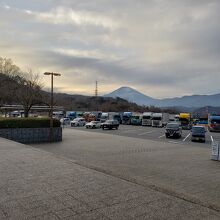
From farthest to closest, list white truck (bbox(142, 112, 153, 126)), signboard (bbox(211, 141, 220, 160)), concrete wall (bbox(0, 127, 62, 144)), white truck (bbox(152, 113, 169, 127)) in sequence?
white truck (bbox(142, 112, 153, 126)), white truck (bbox(152, 113, 169, 127)), concrete wall (bbox(0, 127, 62, 144)), signboard (bbox(211, 141, 220, 160))

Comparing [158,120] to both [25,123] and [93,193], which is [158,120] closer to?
[25,123]

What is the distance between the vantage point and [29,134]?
24453 mm

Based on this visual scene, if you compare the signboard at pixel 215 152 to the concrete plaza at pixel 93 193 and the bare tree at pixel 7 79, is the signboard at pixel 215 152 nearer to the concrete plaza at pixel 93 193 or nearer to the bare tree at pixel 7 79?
the concrete plaza at pixel 93 193

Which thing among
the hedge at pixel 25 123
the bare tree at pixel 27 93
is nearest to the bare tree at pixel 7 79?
the bare tree at pixel 27 93

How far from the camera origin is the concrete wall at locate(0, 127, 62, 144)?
2378 cm

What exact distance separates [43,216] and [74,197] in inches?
49.0

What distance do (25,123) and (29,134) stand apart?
1.04 meters

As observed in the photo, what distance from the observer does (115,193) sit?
22.3ft

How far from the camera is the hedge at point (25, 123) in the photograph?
23.9 meters

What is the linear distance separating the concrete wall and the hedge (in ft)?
1.12

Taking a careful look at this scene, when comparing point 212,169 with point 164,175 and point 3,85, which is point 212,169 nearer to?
point 164,175

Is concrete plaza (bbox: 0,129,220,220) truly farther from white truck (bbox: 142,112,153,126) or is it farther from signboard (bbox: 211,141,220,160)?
white truck (bbox: 142,112,153,126)

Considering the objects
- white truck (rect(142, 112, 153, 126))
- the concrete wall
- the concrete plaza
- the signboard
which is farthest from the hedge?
white truck (rect(142, 112, 153, 126))

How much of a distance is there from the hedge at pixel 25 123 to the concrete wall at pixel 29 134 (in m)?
0.34
